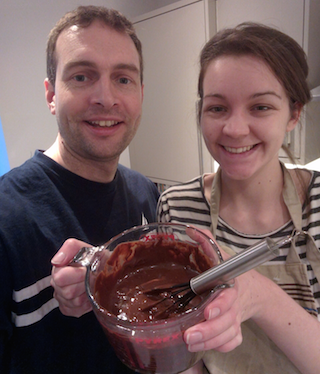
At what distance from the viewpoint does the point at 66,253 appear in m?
0.58

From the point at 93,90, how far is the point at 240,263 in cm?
73

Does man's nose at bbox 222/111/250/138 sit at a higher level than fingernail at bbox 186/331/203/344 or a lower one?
higher

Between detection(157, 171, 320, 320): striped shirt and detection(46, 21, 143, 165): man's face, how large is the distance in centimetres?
28

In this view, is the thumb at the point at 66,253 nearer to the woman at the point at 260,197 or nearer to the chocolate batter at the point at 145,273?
the chocolate batter at the point at 145,273

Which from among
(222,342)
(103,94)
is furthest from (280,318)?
(103,94)

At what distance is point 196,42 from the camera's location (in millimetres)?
2076

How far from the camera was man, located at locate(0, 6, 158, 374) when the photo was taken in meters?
0.77

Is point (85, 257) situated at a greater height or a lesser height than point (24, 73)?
lesser

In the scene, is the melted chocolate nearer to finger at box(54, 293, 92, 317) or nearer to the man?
finger at box(54, 293, 92, 317)

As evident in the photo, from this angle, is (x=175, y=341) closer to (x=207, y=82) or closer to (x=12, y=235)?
(x=12, y=235)

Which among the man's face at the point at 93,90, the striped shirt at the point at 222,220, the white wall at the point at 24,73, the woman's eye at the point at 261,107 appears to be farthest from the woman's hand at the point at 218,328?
the white wall at the point at 24,73

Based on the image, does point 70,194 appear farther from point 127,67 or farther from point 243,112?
point 243,112

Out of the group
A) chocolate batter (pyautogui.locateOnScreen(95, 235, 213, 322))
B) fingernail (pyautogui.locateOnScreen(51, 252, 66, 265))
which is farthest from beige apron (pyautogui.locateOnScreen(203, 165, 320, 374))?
fingernail (pyautogui.locateOnScreen(51, 252, 66, 265))

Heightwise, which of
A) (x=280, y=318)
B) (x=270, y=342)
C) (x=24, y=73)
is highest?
(x=24, y=73)
